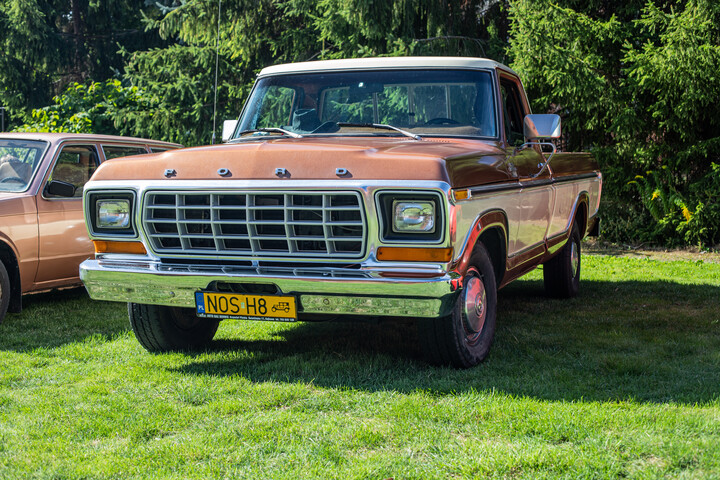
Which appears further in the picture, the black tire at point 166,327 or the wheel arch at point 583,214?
the wheel arch at point 583,214

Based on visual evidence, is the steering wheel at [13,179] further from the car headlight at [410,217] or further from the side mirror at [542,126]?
the side mirror at [542,126]

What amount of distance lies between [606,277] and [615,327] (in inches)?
121

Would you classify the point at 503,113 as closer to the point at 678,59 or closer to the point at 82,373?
the point at 82,373

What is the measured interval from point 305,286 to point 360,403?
0.70 m

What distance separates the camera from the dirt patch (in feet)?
36.0

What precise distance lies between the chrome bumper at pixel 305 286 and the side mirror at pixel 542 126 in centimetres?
194

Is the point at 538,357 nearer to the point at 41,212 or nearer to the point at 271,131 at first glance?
the point at 271,131

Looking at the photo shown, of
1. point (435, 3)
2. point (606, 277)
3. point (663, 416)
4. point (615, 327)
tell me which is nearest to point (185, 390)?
point (663, 416)

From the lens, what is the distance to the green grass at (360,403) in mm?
3344

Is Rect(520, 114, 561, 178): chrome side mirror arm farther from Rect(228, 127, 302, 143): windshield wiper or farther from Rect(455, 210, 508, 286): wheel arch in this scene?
Rect(228, 127, 302, 143): windshield wiper

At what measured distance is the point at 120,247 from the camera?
4.91 meters

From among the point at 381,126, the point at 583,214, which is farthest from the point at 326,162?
the point at 583,214

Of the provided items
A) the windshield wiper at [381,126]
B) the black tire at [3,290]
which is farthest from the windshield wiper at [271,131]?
the black tire at [3,290]

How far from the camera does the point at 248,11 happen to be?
48.6 ft
